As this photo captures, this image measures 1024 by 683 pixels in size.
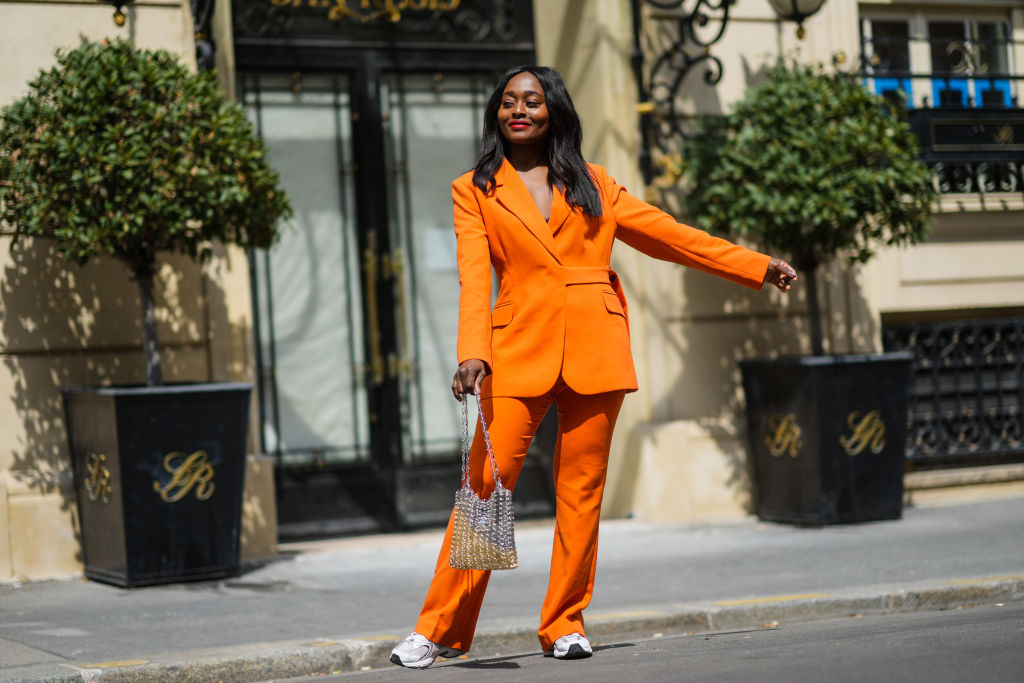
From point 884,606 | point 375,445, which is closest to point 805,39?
point 375,445

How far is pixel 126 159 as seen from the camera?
6484 mm

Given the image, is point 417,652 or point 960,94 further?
point 960,94

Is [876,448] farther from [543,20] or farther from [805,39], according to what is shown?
[543,20]

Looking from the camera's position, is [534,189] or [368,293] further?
[368,293]

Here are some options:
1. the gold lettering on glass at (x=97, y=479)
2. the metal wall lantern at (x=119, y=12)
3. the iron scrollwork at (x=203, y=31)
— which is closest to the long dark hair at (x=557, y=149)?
the gold lettering on glass at (x=97, y=479)

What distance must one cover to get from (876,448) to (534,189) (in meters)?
4.29

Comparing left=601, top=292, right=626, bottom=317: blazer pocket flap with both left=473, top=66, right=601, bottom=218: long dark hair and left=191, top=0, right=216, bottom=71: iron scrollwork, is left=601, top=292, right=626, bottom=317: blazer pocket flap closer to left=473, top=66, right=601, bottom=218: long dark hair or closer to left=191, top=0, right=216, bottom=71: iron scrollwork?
left=473, top=66, right=601, bottom=218: long dark hair

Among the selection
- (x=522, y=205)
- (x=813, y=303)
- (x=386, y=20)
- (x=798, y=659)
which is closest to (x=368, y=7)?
(x=386, y=20)

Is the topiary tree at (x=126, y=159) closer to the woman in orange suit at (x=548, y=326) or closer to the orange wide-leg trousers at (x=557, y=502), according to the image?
the woman in orange suit at (x=548, y=326)

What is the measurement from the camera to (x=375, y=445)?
28.4ft

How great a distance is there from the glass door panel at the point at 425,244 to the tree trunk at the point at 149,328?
1.99 m

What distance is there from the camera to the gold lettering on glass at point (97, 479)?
22.2ft

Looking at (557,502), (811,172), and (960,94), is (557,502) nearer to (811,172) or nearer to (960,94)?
(811,172)

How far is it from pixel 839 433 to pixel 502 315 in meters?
4.10
